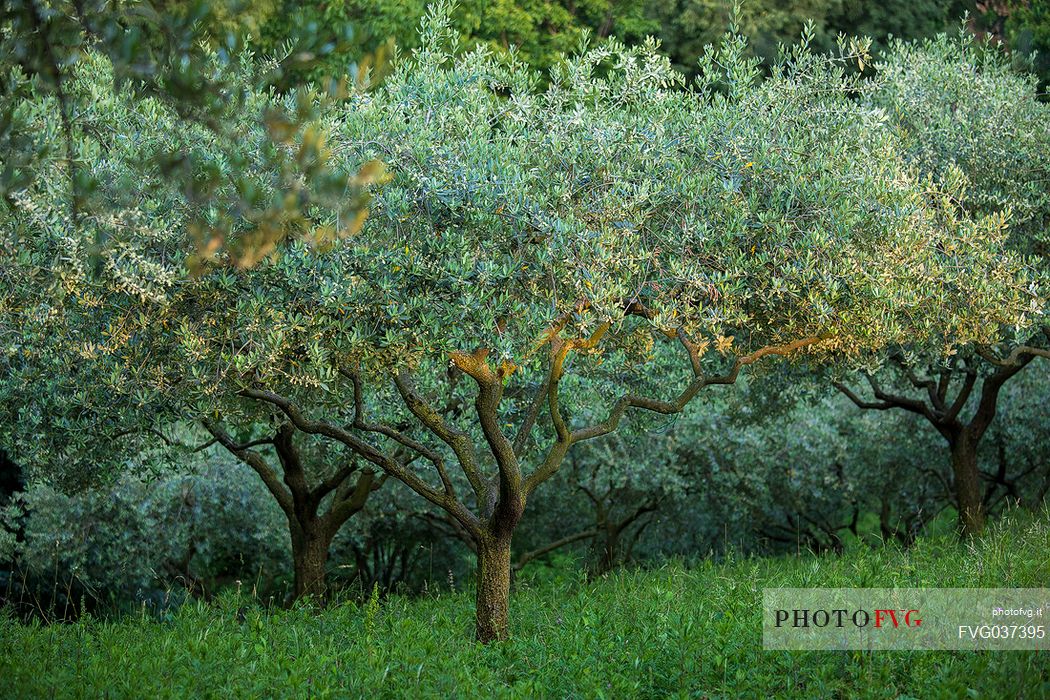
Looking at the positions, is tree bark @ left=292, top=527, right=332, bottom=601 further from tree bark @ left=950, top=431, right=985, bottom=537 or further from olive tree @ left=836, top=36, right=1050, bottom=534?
tree bark @ left=950, top=431, right=985, bottom=537

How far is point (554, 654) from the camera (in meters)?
10.7

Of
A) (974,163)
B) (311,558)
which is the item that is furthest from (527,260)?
(974,163)

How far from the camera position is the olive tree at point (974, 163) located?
15648 mm

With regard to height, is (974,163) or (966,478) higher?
(974,163)

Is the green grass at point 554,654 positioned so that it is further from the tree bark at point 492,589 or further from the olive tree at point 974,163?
the olive tree at point 974,163

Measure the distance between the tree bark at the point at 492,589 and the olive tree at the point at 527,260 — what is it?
0.02 metres

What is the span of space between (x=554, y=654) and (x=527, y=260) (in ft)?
12.4

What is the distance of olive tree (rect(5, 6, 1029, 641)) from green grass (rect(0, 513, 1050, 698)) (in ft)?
4.16

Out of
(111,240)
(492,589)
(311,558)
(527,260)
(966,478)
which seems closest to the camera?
(111,240)

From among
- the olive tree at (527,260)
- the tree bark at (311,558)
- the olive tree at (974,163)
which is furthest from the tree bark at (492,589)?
the olive tree at (974,163)

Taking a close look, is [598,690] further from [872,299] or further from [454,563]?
[454,563]

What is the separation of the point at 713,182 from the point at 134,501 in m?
12.0

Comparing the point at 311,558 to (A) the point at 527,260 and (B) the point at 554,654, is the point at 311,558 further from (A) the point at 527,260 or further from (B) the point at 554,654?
(A) the point at 527,260

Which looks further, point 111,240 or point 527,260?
point 527,260
